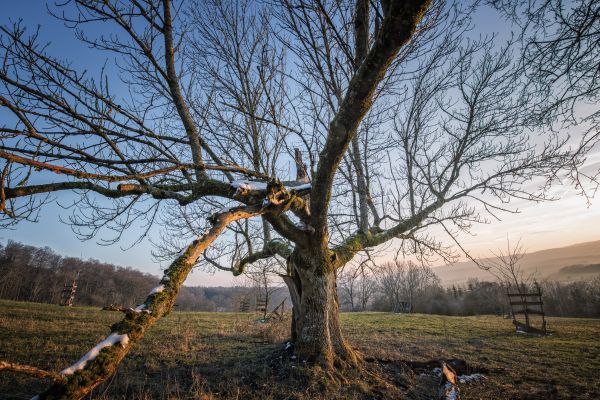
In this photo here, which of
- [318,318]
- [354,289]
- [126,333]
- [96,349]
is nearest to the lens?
[96,349]

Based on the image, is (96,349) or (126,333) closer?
(96,349)

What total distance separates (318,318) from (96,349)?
13.9 feet

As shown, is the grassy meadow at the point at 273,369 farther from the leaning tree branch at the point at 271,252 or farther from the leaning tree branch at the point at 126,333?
the leaning tree branch at the point at 126,333

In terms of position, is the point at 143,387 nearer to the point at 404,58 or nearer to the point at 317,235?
the point at 317,235

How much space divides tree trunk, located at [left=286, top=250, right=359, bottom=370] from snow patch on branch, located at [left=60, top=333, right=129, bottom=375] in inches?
156

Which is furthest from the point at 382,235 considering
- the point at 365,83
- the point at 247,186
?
the point at 365,83

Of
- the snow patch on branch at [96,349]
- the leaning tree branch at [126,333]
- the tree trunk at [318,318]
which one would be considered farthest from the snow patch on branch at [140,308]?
the tree trunk at [318,318]

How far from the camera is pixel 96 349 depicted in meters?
1.25

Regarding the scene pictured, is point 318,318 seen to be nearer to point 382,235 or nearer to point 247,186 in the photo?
point 382,235

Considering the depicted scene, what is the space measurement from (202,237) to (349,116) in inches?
81.8

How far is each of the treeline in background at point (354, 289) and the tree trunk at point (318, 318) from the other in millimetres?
1261

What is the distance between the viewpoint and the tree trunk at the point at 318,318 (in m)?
4.78

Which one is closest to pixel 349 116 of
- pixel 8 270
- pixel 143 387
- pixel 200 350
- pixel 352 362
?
pixel 352 362

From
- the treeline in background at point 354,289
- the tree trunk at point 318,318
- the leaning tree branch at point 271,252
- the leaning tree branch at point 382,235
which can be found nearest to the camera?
the tree trunk at point 318,318
